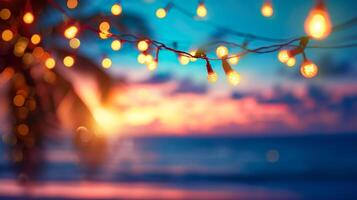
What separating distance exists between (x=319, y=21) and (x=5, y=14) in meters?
4.63

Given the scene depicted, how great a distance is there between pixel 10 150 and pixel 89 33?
1821 millimetres

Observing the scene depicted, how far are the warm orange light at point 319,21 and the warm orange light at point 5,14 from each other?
179 inches

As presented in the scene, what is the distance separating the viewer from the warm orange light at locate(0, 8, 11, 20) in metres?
5.30

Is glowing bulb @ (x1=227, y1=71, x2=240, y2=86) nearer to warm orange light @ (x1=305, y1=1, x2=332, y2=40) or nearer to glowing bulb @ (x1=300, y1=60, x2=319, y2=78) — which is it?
glowing bulb @ (x1=300, y1=60, x2=319, y2=78)

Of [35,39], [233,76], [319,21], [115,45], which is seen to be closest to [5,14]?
[35,39]

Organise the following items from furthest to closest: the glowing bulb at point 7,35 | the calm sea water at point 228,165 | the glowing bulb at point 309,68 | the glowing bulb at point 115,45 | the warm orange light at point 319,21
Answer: the calm sea water at point 228,165, the glowing bulb at point 7,35, the glowing bulb at point 115,45, the glowing bulb at point 309,68, the warm orange light at point 319,21

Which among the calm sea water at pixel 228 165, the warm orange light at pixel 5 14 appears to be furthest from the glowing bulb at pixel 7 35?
the calm sea water at pixel 228 165

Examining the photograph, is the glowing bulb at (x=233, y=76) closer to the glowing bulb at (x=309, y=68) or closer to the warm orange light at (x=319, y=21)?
the glowing bulb at (x=309, y=68)

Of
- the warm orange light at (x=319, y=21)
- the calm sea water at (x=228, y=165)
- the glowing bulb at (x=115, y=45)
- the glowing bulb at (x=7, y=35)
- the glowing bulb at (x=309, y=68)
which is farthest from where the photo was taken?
the calm sea water at (x=228, y=165)

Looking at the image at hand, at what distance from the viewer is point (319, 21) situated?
1.44m

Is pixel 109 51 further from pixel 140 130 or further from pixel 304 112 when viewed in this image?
pixel 140 130

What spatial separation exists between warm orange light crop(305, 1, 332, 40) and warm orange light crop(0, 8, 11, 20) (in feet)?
14.9

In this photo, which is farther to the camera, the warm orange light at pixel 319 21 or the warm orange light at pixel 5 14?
the warm orange light at pixel 5 14

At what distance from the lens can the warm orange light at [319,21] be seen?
55.4 inches
